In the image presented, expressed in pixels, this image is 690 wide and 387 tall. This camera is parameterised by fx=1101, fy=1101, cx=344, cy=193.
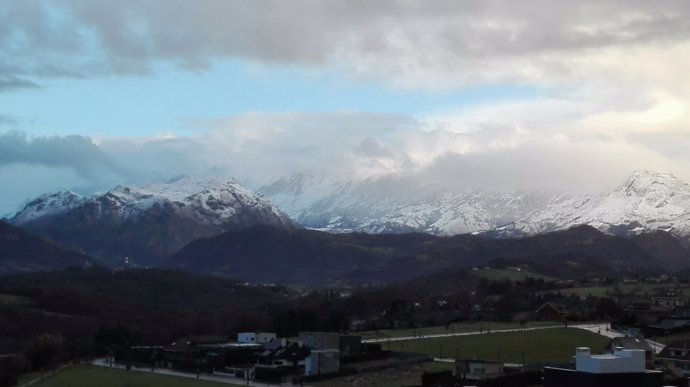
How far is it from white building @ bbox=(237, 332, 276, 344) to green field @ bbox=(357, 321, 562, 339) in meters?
7.06

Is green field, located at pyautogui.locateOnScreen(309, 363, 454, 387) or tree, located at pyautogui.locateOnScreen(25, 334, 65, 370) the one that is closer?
green field, located at pyautogui.locateOnScreen(309, 363, 454, 387)

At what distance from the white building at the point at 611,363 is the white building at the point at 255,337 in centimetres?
4440

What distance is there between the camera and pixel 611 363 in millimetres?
38406

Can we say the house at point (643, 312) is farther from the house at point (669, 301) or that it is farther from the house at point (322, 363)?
the house at point (322, 363)

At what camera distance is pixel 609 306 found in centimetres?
9044

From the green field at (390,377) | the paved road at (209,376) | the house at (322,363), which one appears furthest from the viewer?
the house at (322,363)

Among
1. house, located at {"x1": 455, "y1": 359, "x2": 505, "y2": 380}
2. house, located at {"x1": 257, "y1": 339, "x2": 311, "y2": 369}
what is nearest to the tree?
house, located at {"x1": 257, "y1": 339, "x2": 311, "y2": 369}

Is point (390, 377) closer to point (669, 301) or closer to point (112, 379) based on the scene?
point (112, 379)

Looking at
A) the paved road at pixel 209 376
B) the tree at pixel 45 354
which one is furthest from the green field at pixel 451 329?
the tree at pixel 45 354

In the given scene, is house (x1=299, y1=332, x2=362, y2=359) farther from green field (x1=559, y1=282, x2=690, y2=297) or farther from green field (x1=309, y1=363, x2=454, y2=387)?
green field (x1=559, y1=282, x2=690, y2=297)

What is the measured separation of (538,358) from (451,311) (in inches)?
1573

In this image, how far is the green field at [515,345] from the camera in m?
63.7

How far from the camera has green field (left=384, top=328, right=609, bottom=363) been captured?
63.7m

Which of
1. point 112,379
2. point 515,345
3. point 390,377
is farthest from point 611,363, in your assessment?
point 112,379
